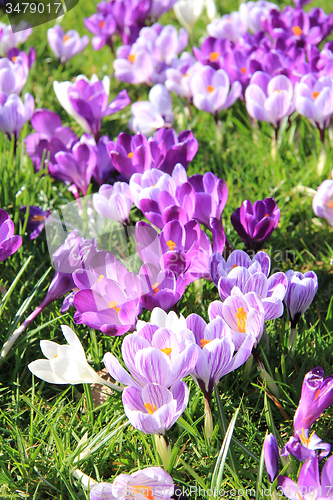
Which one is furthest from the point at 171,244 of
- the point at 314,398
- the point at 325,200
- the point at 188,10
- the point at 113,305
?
the point at 188,10

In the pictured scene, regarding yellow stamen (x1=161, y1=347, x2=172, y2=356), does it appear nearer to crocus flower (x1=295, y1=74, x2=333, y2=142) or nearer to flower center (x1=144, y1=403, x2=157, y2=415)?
flower center (x1=144, y1=403, x2=157, y2=415)

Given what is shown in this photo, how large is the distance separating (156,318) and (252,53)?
209cm

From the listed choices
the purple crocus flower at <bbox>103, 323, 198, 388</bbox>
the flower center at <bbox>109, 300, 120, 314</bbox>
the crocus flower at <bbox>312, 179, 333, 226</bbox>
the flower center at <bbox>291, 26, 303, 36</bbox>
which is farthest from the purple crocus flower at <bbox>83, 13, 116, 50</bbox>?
the purple crocus flower at <bbox>103, 323, 198, 388</bbox>

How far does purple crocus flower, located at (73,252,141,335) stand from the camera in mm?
1232

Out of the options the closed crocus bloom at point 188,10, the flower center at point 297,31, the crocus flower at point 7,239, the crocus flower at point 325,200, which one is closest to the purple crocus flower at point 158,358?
the crocus flower at point 7,239

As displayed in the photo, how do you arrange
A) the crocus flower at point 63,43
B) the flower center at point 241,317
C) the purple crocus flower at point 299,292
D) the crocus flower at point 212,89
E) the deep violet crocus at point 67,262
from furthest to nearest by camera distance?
1. the crocus flower at point 63,43
2. the crocus flower at point 212,89
3. the deep violet crocus at point 67,262
4. the purple crocus flower at point 299,292
5. the flower center at point 241,317

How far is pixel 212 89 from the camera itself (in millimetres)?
2357

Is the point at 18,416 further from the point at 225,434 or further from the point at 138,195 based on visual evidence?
the point at 138,195

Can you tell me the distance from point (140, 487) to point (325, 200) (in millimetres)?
1211

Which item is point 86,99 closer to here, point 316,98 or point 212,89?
point 212,89

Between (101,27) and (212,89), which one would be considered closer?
(212,89)

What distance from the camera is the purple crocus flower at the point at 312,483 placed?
0.93 meters

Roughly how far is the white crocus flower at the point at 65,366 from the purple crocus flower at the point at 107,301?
8cm

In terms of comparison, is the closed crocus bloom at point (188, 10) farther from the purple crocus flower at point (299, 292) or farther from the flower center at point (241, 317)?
the flower center at point (241, 317)
